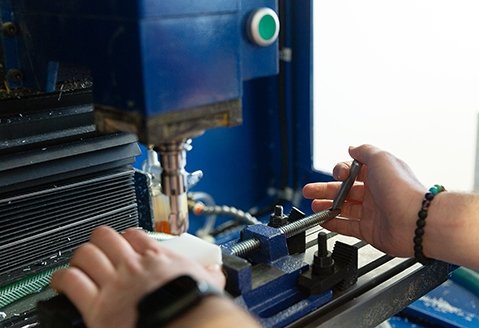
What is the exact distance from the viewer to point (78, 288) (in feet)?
2.27

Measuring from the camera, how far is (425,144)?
204cm

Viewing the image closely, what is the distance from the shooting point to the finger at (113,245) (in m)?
0.72

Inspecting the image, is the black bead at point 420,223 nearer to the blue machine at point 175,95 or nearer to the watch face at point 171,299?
the blue machine at point 175,95

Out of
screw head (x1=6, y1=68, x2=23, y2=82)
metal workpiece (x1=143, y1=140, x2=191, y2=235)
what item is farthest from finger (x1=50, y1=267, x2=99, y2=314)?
screw head (x1=6, y1=68, x2=23, y2=82)

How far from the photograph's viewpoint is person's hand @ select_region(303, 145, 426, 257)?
0.99 meters

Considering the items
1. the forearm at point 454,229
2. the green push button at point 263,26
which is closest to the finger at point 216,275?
the green push button at point 263,26

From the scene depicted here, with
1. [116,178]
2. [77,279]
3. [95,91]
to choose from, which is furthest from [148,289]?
[116,178]

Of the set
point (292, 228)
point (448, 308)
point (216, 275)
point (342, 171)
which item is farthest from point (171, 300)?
point (448, 308)

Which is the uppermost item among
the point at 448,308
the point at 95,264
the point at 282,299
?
the point at 95,264

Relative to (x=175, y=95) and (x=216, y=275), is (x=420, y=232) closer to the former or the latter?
(x=216, y=275)

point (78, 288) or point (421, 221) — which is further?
point (421, 221)

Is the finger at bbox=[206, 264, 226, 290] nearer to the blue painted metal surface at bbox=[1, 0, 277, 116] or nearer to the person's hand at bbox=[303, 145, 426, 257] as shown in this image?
the blue painted metal surface at bbox=[1, 0, 277, 116]

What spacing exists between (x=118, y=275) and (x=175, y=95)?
220 millimetres

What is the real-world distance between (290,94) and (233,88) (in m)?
1.82
